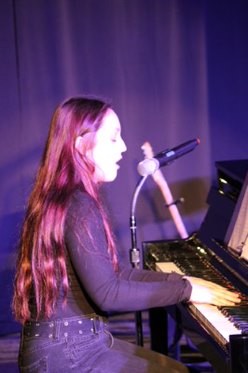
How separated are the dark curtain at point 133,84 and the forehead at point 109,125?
2183mm

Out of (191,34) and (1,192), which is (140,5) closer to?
(191,34)

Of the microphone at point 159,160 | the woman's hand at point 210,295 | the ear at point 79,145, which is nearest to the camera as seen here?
the ear at point 79,145

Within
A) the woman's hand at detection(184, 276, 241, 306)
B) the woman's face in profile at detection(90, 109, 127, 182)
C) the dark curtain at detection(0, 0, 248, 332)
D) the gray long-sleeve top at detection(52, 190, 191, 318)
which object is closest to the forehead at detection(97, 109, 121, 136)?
the woman's face in profile at detection(90, 109, 127, 182)

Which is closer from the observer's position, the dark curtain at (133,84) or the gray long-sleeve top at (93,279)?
the gray long-sleeve top at (93,279)

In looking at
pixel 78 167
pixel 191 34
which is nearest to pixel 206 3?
pixel 191 34

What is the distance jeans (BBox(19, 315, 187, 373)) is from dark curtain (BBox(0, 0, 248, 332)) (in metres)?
2.19

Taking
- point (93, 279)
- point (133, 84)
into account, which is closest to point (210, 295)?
point (93, 279)

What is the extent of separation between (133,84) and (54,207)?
2510 millimetres

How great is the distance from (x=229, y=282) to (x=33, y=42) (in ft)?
7.94

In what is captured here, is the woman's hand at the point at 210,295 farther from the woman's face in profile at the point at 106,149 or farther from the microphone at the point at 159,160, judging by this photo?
the microphone at the point at 159,160

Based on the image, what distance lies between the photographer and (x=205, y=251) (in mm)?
2945

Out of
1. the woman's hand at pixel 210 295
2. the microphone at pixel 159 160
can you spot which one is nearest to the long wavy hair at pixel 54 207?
the woman's hand at pixel 210 295

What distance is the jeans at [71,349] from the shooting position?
79.9 inches

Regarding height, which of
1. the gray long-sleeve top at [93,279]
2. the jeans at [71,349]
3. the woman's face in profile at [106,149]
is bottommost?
the jeans at [71,349]
